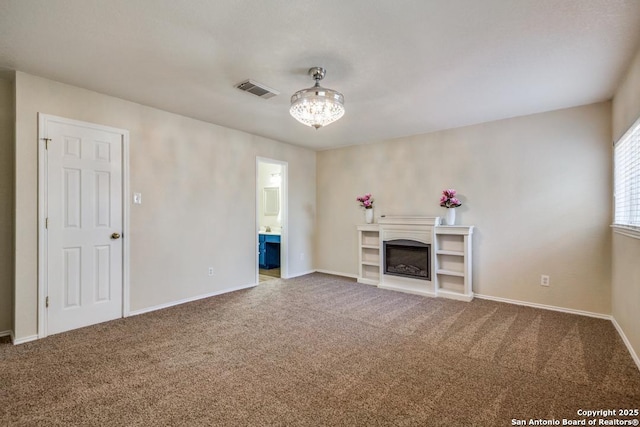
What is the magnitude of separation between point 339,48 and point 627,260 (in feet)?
10.3

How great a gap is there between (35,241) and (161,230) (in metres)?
1.21

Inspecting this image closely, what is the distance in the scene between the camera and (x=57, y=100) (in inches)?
122

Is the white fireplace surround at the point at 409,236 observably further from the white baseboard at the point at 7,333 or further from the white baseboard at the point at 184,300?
the white baseboard at the point at 7,333

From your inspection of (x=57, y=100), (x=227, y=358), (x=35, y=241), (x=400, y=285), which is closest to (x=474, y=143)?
(x=400, y=285)

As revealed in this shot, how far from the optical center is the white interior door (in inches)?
121

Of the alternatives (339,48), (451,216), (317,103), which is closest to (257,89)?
(317,103)

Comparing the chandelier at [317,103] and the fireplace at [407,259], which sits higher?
the chandelier at [317,103]

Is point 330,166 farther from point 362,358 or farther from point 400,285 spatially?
point 362,358

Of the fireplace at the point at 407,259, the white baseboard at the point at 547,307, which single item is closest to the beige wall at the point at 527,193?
the white baseboard at the point at 547,307

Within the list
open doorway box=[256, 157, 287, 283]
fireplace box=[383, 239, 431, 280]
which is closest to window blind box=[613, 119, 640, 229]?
fireplace box=[383, 239, 431, 280]

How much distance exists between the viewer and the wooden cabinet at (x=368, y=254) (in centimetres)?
537

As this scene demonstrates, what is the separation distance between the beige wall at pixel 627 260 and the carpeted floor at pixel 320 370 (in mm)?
231

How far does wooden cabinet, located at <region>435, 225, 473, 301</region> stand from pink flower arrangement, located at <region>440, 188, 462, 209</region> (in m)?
0.32

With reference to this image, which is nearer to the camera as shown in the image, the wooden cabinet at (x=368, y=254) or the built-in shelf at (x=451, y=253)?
the built-in shelf at (x=451, y=253)
